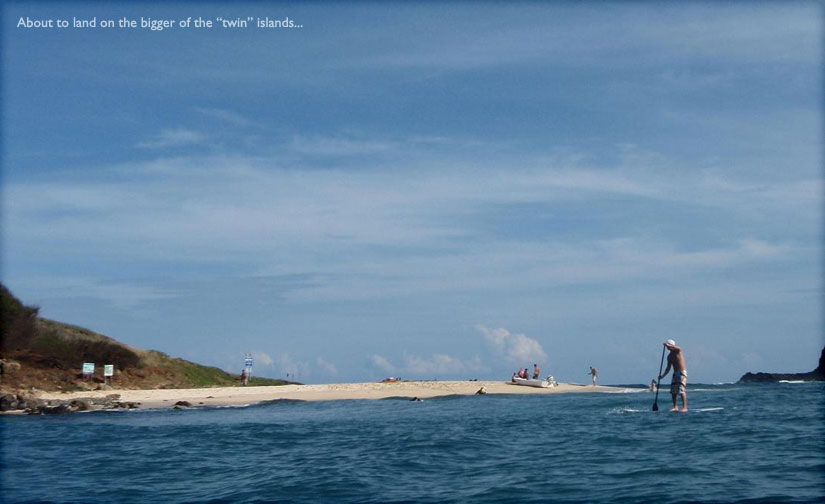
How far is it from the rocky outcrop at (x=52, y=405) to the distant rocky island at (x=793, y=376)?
238 ft

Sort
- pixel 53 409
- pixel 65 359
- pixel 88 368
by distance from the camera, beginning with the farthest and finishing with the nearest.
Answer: pixel 65 359 → pixel 88 368 → pixel 53 409

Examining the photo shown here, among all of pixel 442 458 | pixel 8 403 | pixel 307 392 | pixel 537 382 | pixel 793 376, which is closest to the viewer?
pixel 442 458

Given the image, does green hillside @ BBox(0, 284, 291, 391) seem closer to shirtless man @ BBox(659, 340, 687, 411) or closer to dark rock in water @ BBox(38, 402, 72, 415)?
dark rock in water @ BBox(38, 402, 72, 415)

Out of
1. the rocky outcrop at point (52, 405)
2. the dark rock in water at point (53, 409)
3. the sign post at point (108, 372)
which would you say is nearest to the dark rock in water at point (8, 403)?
the rocky outcrop at point (52, 405)

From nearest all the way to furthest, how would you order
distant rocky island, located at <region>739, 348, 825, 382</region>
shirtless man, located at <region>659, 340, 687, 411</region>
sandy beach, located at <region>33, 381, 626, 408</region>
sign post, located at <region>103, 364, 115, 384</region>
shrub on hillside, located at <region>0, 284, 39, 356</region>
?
shirtless man, located at <region>659, 340, 687, 411</region>, sandy beach, located at <region>33, 381, 626, 408</region>, shrub on hillside, located at <region>0, 284, 39, 356</region>, sign post, located at <region>103, 364, 115, 384</region>, distant rocky island, located at <region>739, 348, 825, 382</region>

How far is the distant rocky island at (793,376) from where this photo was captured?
8094cm

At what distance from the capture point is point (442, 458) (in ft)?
53.7

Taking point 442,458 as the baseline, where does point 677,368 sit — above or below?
above

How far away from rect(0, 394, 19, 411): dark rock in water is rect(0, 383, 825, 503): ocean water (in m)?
6.81

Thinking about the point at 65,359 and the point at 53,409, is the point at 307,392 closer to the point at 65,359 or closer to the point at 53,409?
the point at 65,359

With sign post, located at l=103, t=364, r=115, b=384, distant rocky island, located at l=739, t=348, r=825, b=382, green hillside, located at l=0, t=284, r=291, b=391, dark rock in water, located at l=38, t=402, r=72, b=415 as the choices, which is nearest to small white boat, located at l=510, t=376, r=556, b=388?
green hillside, located at l=0, t=284, r=291, b=391

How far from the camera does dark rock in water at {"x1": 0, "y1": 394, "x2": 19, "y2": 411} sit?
111ft

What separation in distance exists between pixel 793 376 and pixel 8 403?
82.7 meters

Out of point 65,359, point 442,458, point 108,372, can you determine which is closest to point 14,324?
point 65,359
